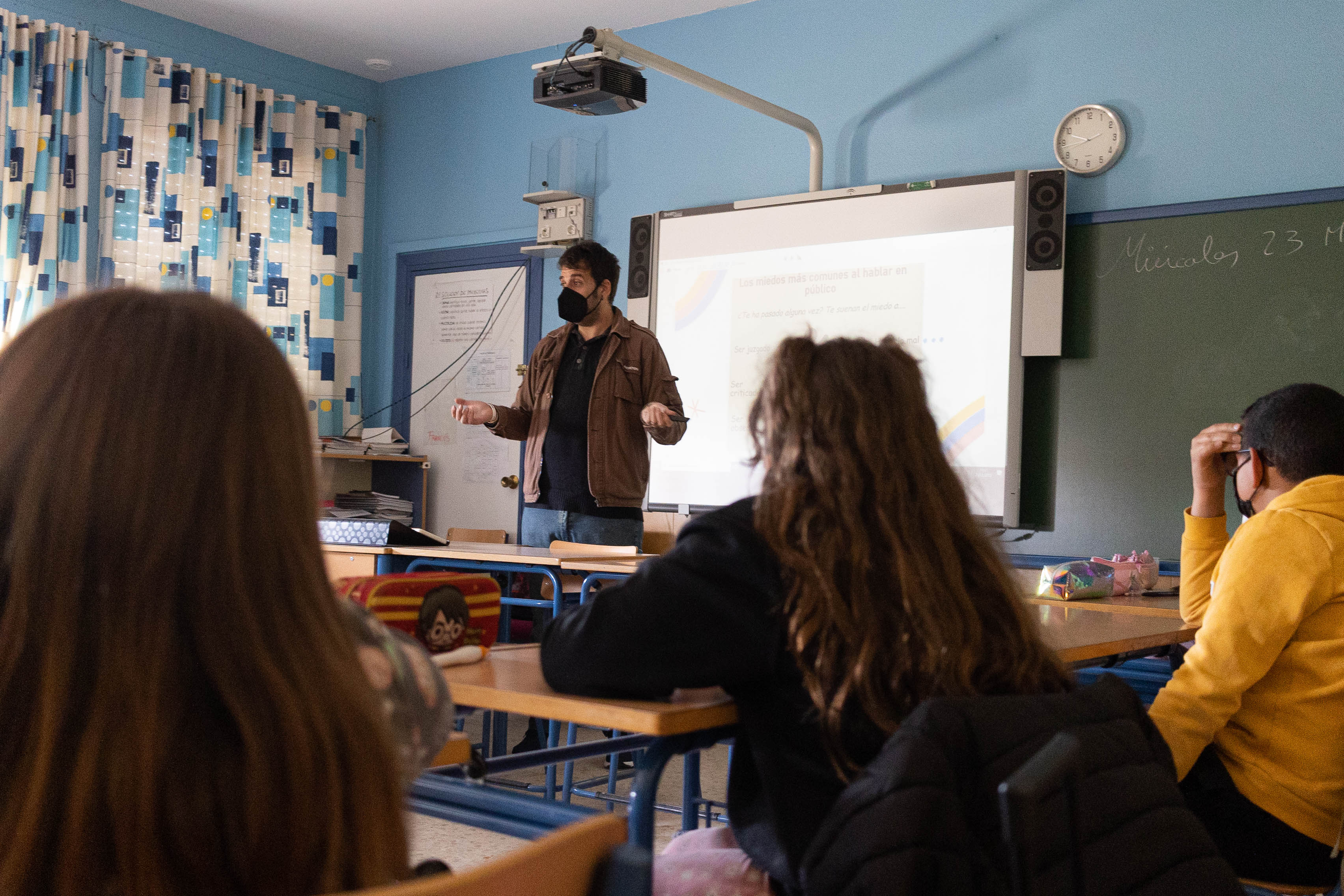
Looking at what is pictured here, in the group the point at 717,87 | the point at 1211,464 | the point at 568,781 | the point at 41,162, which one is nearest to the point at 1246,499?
the point at 1211,464

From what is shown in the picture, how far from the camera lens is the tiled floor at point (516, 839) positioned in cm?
303

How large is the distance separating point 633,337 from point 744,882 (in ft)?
9.43

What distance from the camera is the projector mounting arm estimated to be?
3.89 meters

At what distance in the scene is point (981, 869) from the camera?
1.08m

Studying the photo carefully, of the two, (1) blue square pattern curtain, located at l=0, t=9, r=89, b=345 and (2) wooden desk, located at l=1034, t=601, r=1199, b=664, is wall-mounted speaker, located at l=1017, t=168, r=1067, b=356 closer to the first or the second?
(2) wooden desk, located at l=1034, t=601, r=1199, b=664

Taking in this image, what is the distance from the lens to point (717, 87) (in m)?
4.42

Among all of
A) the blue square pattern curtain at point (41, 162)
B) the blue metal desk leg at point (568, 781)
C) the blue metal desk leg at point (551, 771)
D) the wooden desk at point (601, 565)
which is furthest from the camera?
the blue square pattern curtain at point (41, 162)

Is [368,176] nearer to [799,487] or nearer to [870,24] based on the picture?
[870,24]

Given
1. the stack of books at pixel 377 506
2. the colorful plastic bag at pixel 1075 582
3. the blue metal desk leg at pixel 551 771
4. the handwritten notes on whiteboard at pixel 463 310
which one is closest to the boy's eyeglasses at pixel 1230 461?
the colorful plastic bag at pixel 1075 582

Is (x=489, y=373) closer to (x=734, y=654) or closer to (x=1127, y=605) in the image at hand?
(x=1127, y=605)

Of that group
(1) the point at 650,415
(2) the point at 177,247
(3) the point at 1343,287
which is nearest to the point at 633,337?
(1) the point at 650,415

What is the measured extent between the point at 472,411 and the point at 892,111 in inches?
82.5

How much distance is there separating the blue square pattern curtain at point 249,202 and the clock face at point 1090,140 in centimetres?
329

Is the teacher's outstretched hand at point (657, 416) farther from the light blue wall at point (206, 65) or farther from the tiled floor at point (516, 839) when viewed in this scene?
the light blue wall at point (206, 65)
